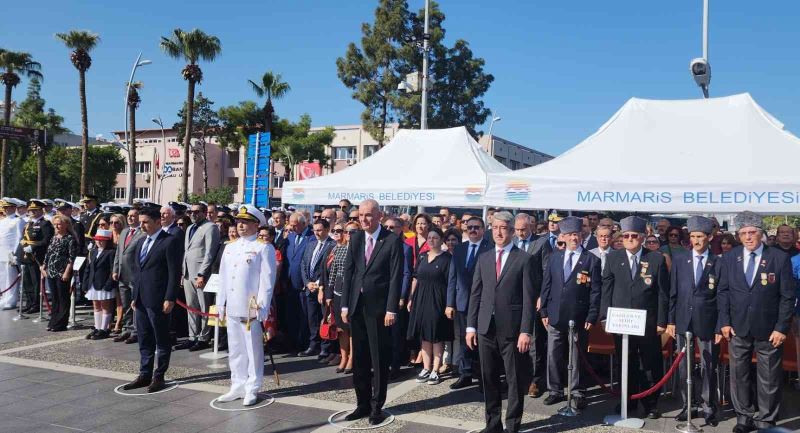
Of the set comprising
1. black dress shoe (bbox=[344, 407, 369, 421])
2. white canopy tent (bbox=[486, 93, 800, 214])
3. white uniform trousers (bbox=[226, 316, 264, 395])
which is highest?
white canopy tent (bbox=[486, 93, 800, 214])

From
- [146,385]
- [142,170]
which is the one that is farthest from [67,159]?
[146,385]

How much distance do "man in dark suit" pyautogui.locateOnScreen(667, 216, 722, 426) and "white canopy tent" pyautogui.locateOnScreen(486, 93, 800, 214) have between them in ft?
4.91

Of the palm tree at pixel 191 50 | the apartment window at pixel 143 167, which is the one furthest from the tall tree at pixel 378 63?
the apartment window at pixel 143 167

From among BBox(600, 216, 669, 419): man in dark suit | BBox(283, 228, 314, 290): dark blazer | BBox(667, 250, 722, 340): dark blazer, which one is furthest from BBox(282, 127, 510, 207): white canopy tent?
BBox(667, 250, 722, 340): dark blazer

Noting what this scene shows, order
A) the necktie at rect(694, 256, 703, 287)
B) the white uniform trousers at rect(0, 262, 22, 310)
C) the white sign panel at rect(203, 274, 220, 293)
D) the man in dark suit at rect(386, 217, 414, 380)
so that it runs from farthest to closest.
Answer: the white uniform trousers at rect(0, 262, 22, 310) < the white sign panel at rect(203, 274, 220, 293) < the man in dark suit at rect(386, 217, 414, 380) < the necktie at rect(694, 256, 703, 287)

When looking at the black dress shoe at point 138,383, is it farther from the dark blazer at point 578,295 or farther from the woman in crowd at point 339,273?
the dark blazer at point 578,295

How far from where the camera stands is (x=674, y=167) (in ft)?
26.1

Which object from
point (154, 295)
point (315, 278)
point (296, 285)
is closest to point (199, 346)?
point (296, 285)

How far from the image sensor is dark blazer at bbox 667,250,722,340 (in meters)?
5.86

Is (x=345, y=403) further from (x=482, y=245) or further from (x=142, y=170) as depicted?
(x=142, y=170)

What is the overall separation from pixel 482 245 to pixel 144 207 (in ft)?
13.1

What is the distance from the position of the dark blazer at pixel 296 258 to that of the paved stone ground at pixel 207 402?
3.92ft

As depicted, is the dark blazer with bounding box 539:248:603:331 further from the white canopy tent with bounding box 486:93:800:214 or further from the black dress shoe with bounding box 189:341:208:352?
the black dress shoe with bounding box 189:341:208:352

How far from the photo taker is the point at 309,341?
29.6ft
